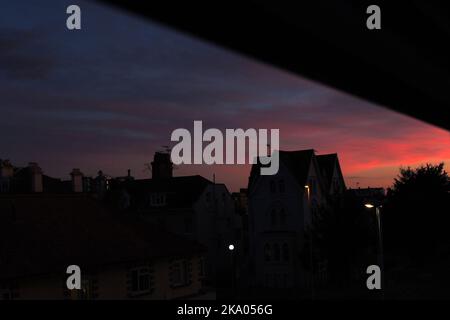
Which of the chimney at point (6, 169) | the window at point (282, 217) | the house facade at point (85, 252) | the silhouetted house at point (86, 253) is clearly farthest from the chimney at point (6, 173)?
the window at point (282, 217)

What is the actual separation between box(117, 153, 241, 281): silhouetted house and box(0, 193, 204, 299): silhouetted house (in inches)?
825

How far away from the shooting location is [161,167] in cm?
6019

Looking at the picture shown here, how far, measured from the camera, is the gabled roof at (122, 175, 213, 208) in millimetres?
54344

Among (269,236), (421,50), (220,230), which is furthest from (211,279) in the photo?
(421,50)

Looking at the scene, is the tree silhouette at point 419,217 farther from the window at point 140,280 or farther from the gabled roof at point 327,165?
the window at point 140,280

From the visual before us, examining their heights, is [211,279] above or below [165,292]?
below

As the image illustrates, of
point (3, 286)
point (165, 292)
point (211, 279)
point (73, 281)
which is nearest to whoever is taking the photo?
point (3, 286)

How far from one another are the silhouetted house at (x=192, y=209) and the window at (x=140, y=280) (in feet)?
82.7

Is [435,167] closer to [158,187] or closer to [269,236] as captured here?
[269,236]

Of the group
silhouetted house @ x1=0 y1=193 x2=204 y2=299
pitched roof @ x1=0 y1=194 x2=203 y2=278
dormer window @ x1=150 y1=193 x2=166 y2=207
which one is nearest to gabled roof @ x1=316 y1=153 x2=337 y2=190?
dormer window @ x1=150 y1=193 x2=166 y2=207

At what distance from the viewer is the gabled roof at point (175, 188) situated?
54344 mm

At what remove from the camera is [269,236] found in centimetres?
4925

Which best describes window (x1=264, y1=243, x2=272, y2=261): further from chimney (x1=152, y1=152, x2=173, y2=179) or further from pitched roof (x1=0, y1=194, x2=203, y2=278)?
pitched roof (x1=0, y1=194, x2=203, y2=278)

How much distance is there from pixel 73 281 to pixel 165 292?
7.49 meters
